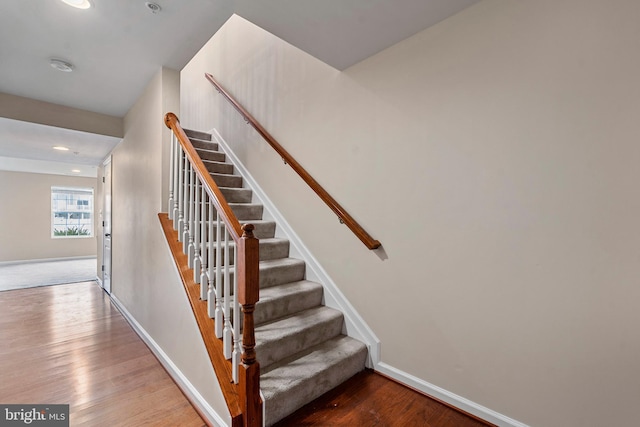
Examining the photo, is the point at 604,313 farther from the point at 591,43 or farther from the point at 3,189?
the point at 3,189

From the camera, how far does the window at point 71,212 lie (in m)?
7.58

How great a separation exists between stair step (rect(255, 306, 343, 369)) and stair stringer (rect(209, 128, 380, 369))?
0.08 metres

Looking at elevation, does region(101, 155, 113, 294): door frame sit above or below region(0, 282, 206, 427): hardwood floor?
above

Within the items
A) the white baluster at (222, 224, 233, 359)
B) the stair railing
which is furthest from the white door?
the white baluster at (222, 224, 233, 359)

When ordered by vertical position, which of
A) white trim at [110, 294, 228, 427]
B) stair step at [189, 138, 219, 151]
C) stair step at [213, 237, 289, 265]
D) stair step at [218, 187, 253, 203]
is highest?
stair step at [189, 138, 219, 151]

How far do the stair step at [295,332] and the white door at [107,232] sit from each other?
346 centimetres

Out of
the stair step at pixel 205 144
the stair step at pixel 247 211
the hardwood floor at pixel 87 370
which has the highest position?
the stair step at pixel 205 144

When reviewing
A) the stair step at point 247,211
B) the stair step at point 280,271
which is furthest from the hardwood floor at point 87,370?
the stair step at point 247,211

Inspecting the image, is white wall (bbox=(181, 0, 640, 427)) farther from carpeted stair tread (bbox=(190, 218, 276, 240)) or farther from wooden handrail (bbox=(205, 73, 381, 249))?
carpeted stair tread (bbox=(190, 218, 276, 240))

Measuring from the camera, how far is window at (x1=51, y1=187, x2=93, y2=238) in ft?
24.9

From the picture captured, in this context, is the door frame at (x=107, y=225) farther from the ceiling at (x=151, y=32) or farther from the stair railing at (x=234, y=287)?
the stair railing at (x=234, y=287)

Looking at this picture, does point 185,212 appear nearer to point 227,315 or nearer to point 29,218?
point 227,315

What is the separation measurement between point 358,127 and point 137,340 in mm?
2759

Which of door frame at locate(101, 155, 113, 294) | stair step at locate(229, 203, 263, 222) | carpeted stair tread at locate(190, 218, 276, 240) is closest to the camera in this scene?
carpeted stair tread at locate(190, 218, 276, 240)
